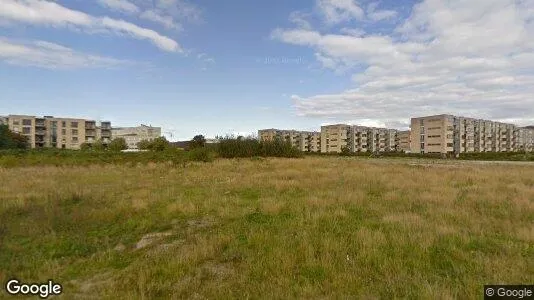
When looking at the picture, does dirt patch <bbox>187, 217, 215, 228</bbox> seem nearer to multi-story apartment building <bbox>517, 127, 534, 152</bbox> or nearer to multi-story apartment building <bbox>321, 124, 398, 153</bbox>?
multi-story apartment building <bbox>321, 124, 398, 153</bbox>

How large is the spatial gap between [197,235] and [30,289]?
3.03 metres

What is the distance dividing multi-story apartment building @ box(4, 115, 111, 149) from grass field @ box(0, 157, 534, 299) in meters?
108

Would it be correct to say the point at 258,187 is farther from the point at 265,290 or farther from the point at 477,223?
the point at 265,290

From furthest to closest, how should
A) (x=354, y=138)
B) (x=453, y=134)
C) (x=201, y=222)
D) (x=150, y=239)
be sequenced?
1. (x=354, y=138)
2. (x=453, y=134)
3. (x=201, y=222)
4. (x=150, y=239)

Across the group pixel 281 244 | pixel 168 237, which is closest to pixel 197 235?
pixel 168 237

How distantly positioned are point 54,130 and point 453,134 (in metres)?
123

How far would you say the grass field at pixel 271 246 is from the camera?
4613mm

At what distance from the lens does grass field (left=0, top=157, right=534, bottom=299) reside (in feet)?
15.1

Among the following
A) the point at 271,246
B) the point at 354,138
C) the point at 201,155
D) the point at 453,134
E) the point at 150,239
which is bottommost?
the point at 150,239

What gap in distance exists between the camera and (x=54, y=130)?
4141 inches

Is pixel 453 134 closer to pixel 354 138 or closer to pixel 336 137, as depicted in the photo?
pixel 354 138

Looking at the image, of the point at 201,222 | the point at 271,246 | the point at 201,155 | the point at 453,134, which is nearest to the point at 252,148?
the point at 201,155

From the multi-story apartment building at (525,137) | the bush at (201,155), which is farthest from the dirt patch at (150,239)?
the multi-story apartment building at (525,137)

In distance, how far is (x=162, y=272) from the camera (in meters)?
5.13
